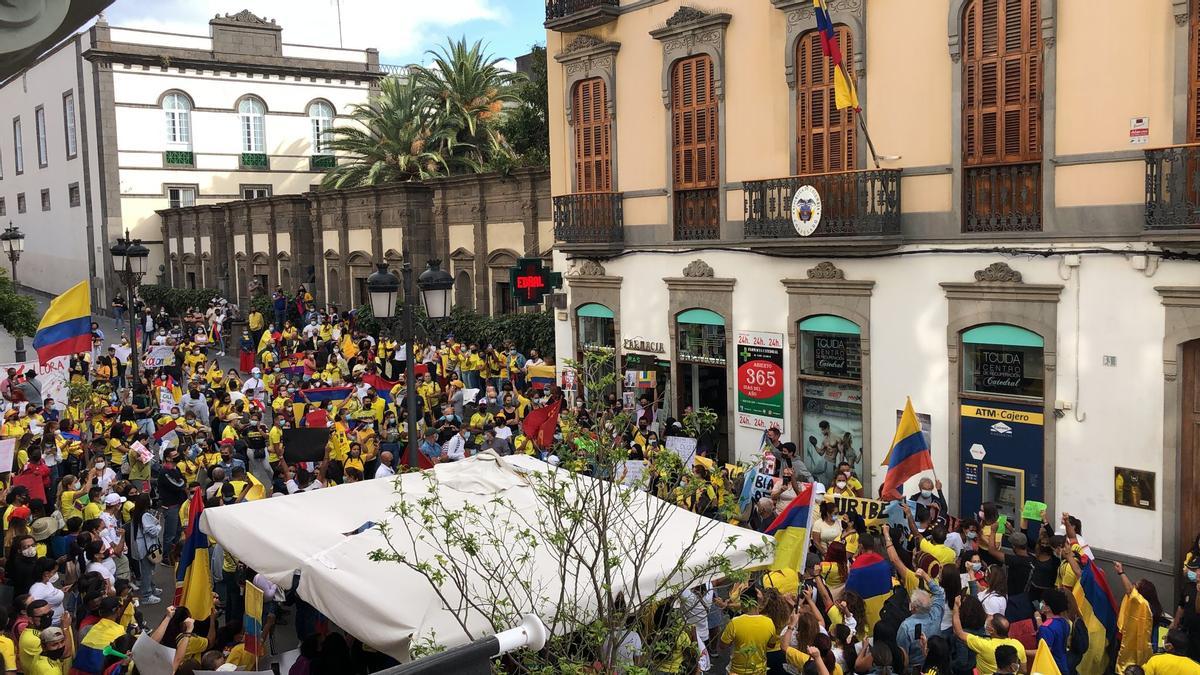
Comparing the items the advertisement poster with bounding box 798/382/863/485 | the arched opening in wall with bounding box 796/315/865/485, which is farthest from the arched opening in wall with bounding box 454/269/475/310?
the advertisement poster with bounding box 798/382/863/485

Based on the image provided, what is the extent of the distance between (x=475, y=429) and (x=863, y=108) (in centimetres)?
843

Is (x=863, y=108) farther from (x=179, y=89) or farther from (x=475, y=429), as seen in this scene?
(x=179, y=89)

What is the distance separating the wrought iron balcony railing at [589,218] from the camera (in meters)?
22.1

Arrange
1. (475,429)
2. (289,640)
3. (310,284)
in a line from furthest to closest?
(310,284) < (475,429) < (289,640)

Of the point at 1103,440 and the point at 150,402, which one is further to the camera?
the point at 150,402

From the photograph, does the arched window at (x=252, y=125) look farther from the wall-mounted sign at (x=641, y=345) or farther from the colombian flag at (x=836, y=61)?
the colombian flag at (x=836, y=61)

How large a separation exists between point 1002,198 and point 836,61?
318cm

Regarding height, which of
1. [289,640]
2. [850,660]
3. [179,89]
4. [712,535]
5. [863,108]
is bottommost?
[289,640]

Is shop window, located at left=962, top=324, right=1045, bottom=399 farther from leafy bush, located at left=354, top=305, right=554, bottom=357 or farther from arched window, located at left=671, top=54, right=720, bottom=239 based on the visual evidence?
leafy bush, located at left=354, top=305, right=554, bottom=357

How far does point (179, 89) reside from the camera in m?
52.6

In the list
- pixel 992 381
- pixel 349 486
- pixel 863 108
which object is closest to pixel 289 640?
pixel 349 486

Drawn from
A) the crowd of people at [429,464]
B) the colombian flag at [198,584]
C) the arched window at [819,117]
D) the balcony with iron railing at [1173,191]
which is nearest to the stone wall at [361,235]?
the crowd of people at [429,464]

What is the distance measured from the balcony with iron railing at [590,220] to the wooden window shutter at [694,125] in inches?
65.6

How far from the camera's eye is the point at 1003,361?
16.1 m
